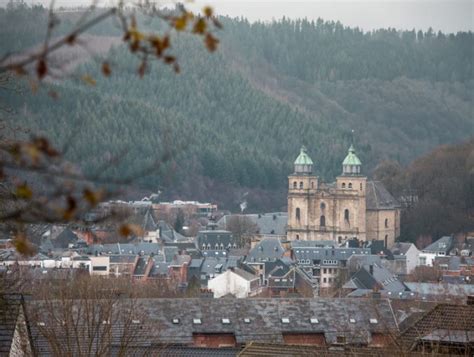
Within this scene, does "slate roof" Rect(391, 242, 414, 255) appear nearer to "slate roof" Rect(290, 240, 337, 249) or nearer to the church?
"slate roof" Rect(290, 240, 337, 249)

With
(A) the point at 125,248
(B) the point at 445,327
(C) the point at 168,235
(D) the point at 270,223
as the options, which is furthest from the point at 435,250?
(B) the point at 445,327

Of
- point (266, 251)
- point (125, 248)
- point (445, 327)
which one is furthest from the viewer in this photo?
point (125, 248)

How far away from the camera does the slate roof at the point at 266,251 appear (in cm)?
10619

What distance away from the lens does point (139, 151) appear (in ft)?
600

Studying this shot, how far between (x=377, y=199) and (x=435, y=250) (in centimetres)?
1621

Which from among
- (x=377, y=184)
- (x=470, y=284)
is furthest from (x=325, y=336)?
(x=377, y=184)

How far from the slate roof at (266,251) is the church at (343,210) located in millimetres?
18713

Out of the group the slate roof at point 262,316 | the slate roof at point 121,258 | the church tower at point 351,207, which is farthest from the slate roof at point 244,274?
the slate roof at point 262,316

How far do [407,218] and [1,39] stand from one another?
123541 millimetres

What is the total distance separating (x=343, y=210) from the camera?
132 m

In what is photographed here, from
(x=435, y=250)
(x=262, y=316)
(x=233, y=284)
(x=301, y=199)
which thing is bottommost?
(x=233, y=284)

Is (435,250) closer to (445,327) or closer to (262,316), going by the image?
(262,316)

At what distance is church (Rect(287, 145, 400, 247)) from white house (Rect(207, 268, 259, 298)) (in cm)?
4218

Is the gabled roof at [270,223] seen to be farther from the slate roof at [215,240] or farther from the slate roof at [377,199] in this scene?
the slate roof at [377,199]
